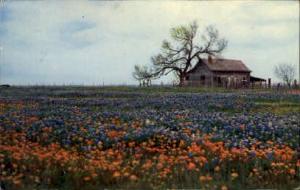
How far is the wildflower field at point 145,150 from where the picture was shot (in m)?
7.96

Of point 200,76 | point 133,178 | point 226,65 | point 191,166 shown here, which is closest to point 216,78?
point 200,76

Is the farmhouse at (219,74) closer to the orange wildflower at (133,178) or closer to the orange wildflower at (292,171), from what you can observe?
the orange wildflower at (292,171)

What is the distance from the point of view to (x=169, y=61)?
1416cm

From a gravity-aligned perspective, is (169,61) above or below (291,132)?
above

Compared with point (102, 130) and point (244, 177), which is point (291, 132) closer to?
point (244, 177)

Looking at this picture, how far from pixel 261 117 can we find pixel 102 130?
15.2 feet

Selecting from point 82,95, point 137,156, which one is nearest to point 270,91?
point 82,95

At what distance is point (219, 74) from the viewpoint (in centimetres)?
1711

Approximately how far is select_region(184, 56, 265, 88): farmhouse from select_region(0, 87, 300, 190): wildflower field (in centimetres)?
177

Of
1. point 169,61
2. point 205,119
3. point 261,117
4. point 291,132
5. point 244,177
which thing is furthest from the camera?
point 169,61

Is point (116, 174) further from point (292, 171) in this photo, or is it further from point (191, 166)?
point (292, 171)

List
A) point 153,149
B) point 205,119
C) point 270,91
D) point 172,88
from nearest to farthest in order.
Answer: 1. point 153,149
2. point 205,119
3. point 172,88
4. point 270,91

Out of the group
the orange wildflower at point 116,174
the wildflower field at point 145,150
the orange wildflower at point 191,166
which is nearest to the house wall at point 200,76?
the wildflower field at point 145,150

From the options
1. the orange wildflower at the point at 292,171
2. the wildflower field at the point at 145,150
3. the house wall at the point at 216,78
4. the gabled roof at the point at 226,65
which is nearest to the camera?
the wildflower field at the point at 145,150
